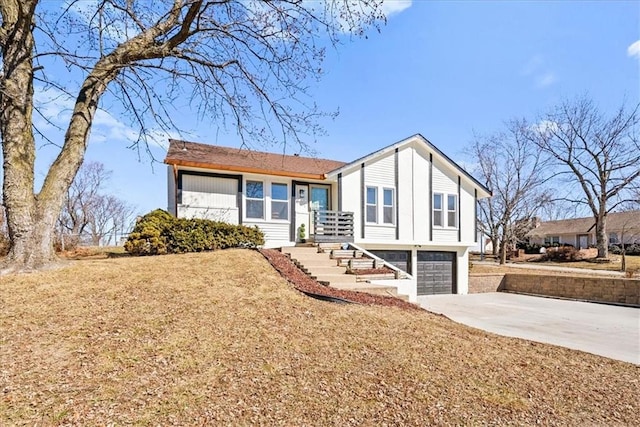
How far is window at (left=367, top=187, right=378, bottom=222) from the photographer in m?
15.7

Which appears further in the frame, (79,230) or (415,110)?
(79,230)

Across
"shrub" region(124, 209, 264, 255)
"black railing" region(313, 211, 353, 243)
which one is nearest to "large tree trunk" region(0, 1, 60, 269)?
"shrub" region(124, 209, 264, 255)

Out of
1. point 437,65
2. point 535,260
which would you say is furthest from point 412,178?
point 535,260

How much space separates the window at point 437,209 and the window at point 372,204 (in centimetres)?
305

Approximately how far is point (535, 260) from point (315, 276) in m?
28.7

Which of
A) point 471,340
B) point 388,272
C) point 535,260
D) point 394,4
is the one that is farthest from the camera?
point 535,260

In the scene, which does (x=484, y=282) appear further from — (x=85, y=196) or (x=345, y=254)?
(x=85, y=196)

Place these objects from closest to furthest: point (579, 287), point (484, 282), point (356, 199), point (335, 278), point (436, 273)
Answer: point (335, 278) < point (579, 287) < point (356, 199) < point (436, 273) < point (484, 282)

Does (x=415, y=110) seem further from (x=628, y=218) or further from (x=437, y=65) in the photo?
(x=628, y=218)

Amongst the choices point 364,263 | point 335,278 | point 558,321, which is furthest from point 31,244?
point 558,321

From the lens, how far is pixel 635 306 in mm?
13047

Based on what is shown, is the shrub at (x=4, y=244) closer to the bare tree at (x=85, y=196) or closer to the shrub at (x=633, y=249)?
the bare tree at (x=85, y=196)

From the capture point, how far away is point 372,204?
15.7 meters

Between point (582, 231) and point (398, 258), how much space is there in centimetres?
3639
